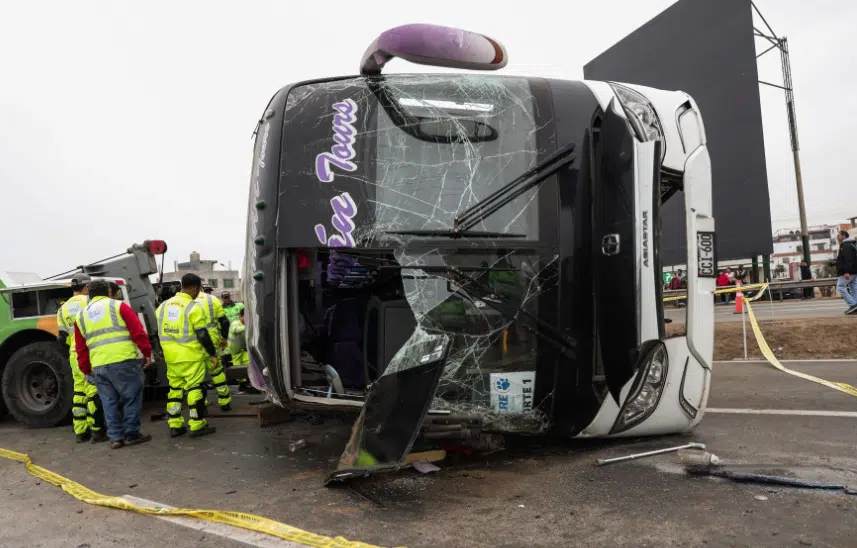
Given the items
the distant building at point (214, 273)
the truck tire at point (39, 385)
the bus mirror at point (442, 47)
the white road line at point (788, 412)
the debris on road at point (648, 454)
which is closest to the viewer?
the bus mirror at point (442, 47)

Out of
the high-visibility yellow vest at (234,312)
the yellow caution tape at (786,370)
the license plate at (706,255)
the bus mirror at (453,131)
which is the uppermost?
the bus mirror at (453,131)

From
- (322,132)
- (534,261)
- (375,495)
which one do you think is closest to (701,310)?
(534,261)

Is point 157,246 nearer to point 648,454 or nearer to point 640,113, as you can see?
point 640,113

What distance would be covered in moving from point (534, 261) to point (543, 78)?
3.97 ft

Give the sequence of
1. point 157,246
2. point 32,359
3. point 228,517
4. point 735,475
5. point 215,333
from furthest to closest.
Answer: point 157,246 < point 32,359 < point 215,333 < point 735,475 < point 228,517

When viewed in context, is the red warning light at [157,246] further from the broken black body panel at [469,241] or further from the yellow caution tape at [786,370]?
the yellow caution tape at [786,370]

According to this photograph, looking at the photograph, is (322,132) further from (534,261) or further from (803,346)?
(803,346)

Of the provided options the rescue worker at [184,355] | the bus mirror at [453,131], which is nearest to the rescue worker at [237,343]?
the rescue worker at [184,355]

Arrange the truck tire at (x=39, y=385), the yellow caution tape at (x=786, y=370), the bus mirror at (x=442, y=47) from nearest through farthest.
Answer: the bus mirror at (x=442, y=47), the yellow caution tape at (x=786, y=370), the truck tire at (x=39, y=385)

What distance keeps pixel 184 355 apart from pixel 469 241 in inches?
131

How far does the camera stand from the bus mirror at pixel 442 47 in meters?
3.07

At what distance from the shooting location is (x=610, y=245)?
310 centimetres

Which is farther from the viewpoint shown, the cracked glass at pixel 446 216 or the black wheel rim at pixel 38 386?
the black wheel rim at pixel 38 386

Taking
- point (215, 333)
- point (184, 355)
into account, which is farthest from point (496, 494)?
point (215, 333)
